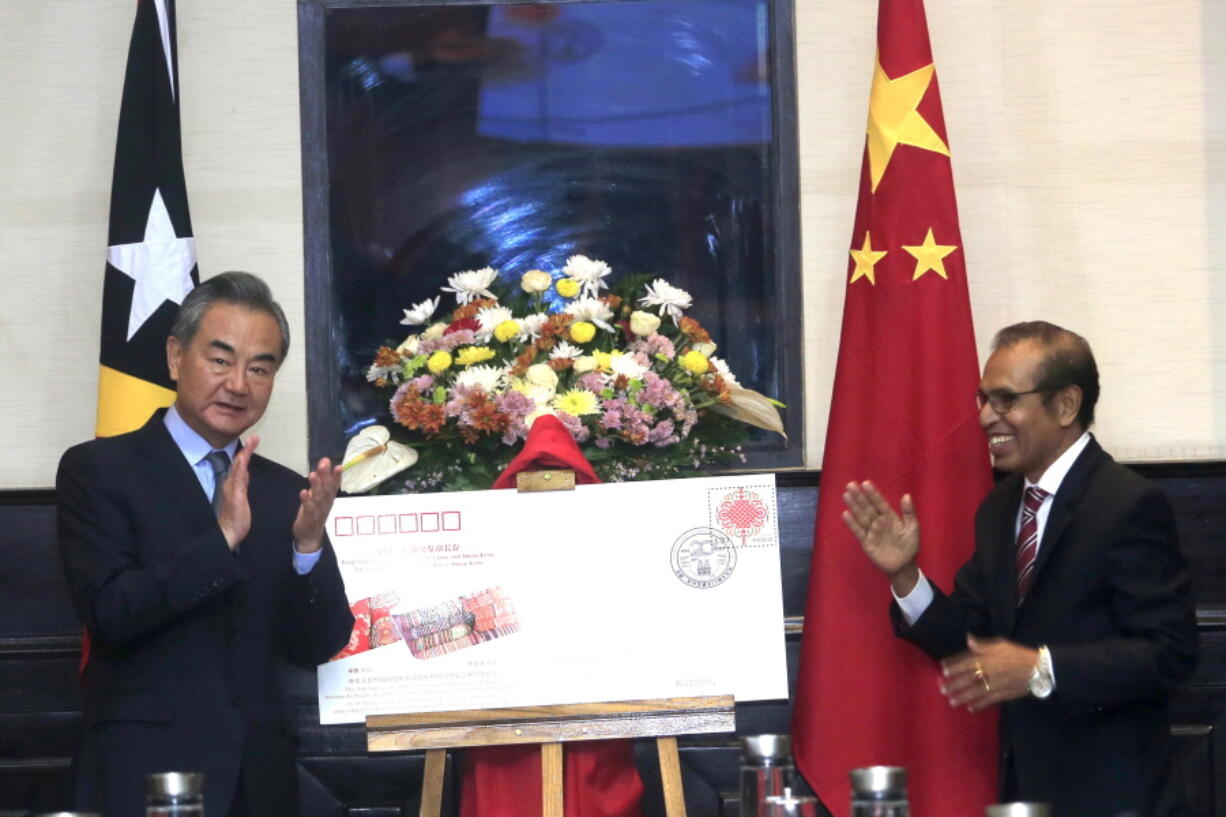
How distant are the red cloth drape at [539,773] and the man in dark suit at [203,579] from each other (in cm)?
51

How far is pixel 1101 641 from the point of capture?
10.8ft

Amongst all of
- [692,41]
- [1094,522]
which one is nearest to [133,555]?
[1094,522]

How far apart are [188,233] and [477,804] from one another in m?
1.77

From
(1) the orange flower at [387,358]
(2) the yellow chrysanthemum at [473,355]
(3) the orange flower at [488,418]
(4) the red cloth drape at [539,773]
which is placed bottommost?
(4) the red cloth drape at [539,773]

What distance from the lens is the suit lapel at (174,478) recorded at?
3133 millimetres

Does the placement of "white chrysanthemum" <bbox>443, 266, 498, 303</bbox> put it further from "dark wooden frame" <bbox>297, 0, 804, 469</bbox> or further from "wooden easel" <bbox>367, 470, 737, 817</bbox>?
"wooden easel" <bbox>367, 470, 737, 817</bbox>

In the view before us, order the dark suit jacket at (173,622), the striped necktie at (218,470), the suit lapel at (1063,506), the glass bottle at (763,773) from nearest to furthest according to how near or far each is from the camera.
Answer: the glass bottle at (763,773) → the dark suit jacket at (173,622) → the striped necktie at (218,470) → the suit lapel at (1063,506)

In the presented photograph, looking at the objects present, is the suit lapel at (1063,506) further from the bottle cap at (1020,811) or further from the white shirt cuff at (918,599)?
the bottle cap at (1020,811)

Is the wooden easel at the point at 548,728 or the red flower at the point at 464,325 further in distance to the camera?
the red flower at the point at 464,325

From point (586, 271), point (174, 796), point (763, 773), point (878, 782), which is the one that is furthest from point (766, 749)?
point (586, 271)

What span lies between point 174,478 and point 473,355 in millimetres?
869

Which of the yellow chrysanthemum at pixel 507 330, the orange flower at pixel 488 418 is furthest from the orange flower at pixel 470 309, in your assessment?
the orange flower at pixel 488 418

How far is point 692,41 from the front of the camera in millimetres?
4602

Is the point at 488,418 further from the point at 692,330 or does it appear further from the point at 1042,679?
the point at 1042,679
